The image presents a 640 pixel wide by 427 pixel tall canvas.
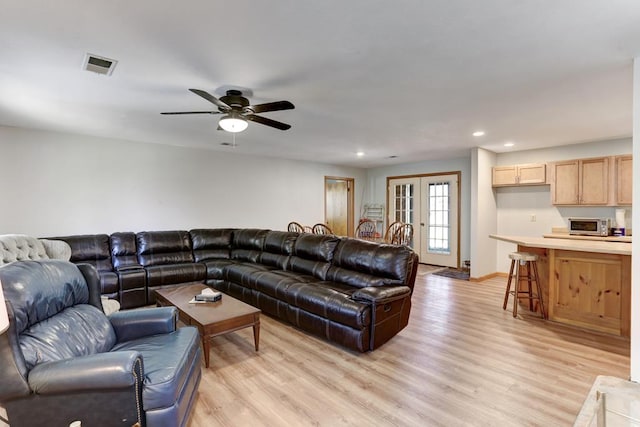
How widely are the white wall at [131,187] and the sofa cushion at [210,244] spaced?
57 centimetres

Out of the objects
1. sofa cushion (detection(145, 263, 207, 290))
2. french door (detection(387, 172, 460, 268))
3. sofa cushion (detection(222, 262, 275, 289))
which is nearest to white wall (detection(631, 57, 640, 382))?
sofa cushion (detection(222, 262, 275, 289))

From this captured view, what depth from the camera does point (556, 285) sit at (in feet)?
11.9

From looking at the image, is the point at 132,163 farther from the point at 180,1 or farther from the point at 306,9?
the point at 306,9

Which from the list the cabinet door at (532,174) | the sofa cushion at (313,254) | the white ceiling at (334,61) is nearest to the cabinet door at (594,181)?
the cabinet door at (532,174)

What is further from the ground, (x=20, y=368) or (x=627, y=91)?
(x=627, y=91)

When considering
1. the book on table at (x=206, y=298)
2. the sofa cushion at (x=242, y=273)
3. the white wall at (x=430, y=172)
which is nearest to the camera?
the book on table at (x=206, y=298)

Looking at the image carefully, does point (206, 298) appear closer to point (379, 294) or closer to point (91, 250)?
point (379, 294)

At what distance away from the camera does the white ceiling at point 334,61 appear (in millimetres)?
1708

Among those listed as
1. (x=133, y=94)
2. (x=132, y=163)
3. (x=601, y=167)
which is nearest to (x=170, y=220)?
(x=132, y=163)

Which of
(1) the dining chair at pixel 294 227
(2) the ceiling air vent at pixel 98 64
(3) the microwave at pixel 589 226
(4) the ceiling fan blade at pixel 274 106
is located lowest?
(1) the dining chair at pixel 294 227

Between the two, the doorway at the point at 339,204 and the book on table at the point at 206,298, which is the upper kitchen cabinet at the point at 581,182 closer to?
the doorway at the point at 339,204

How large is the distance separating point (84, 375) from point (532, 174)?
6.38 meters

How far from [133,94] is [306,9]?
2.10m

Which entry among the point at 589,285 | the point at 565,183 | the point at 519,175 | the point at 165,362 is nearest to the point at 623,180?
the point at 565,183
